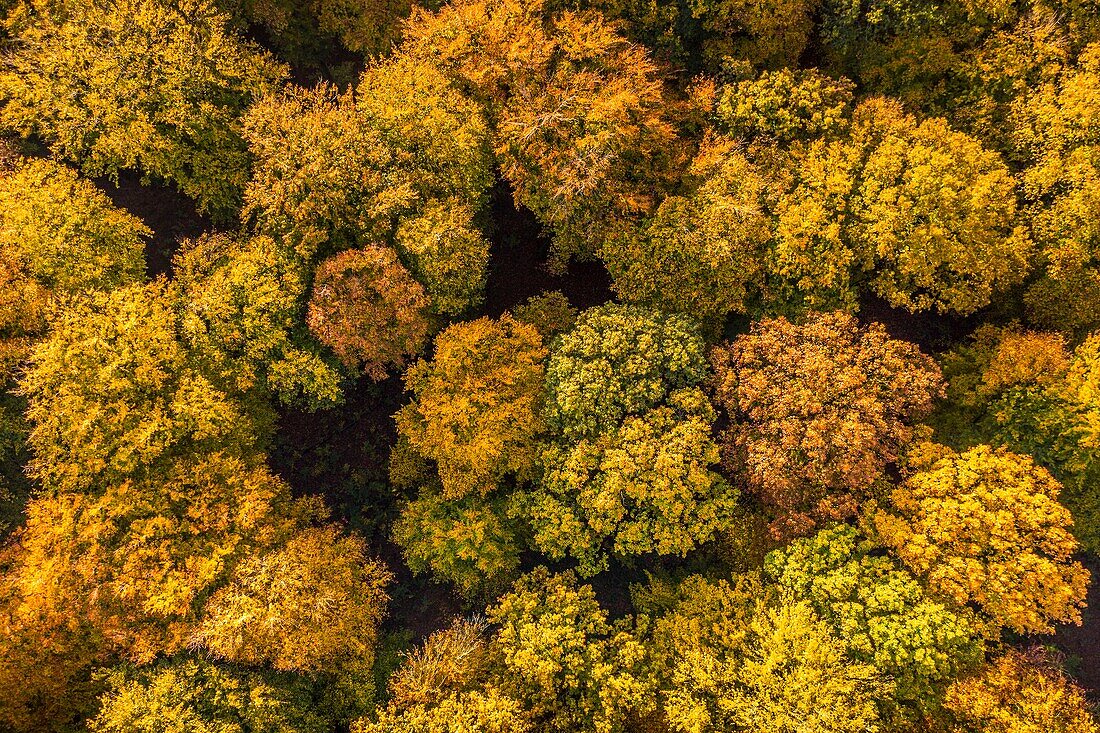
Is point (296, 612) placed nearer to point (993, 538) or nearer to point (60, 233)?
point (60, 233)

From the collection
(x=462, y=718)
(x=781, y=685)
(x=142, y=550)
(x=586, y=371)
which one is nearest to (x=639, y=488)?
(x=586, y=371)

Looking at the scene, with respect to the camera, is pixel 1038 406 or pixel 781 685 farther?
pixel 1038 406

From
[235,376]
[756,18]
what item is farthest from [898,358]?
[235,376]

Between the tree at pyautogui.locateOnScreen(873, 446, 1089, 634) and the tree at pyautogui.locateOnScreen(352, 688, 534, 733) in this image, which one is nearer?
the tree at pyautogui.locateOnScreen(873, 446, 1089, 634)

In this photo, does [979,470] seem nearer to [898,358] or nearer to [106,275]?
[898,358]

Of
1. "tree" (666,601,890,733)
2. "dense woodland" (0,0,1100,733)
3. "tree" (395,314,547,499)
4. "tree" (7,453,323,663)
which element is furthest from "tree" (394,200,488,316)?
"tree" (666,601,890,733)

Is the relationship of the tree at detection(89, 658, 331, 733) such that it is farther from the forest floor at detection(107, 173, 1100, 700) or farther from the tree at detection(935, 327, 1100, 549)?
the tree at detection(935, 327, 1100, 549)
